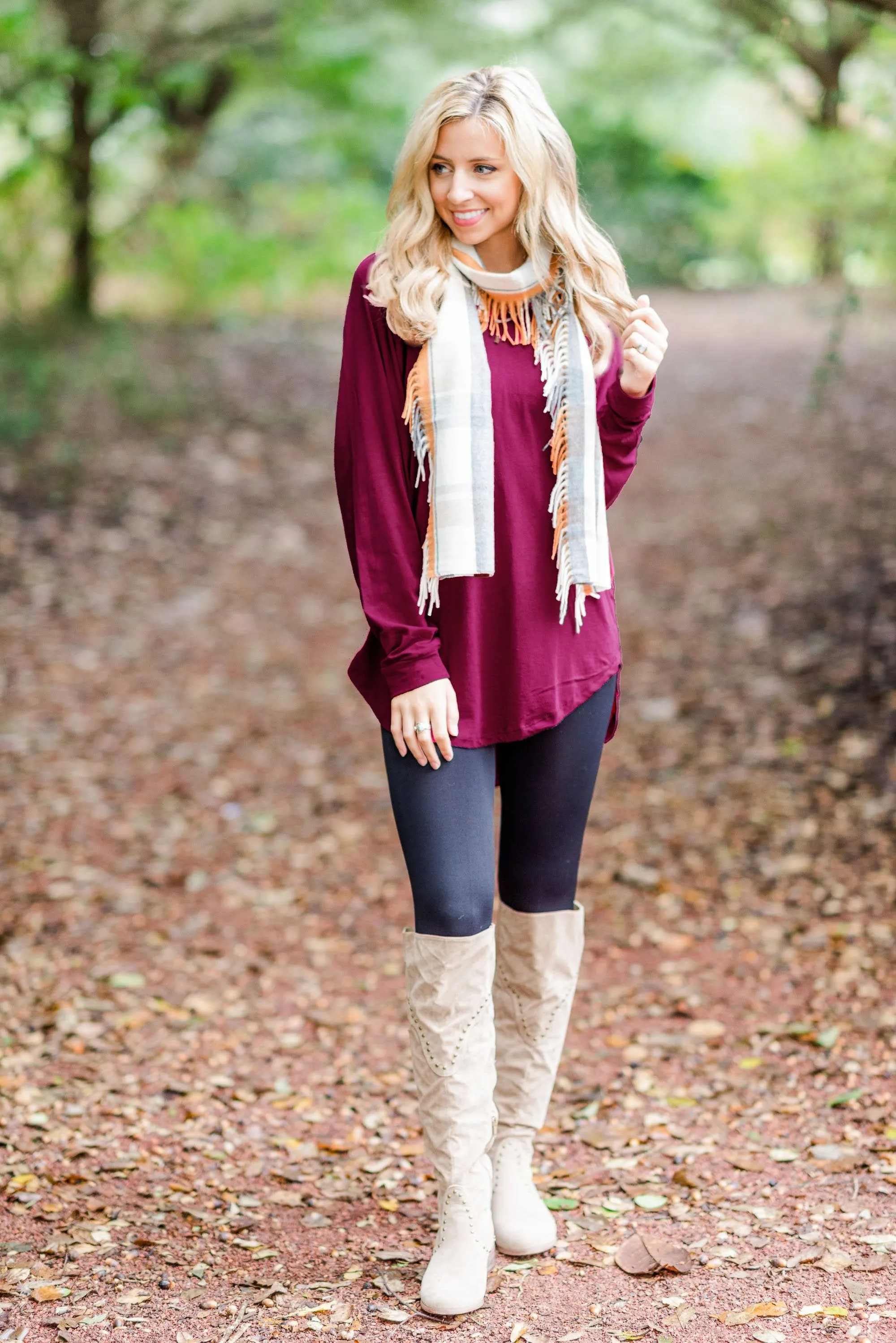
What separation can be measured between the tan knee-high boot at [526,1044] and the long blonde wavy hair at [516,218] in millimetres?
1114

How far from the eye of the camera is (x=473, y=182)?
2.07 meters

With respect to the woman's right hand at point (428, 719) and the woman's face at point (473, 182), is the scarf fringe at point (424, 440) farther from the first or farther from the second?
the woman's face at point (473, 182)

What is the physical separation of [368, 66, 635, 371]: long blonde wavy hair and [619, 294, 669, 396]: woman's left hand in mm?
41

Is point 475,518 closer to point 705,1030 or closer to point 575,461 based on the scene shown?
point 575,461

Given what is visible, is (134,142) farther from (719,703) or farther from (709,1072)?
(709,1072)

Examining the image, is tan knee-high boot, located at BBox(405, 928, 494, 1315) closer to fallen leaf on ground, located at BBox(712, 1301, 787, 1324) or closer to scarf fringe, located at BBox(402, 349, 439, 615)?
fallen leaf on ground, located at BBox(712, 1301, 787, 1324)

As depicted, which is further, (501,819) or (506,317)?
(501,819)

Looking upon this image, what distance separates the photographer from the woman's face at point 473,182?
206cm

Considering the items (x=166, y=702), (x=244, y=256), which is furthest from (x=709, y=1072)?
(x=244, y=256)

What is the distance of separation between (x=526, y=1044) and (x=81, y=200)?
7.99 metres

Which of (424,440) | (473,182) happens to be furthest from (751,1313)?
A: (473,182)

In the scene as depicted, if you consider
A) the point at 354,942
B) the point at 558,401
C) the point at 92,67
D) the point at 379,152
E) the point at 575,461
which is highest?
the point at 379,152

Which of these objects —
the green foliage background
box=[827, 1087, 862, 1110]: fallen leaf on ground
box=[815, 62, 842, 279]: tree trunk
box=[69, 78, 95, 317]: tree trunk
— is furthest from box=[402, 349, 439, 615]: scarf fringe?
box=[69, 78, 95, 317]: tree trunk

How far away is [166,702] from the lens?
552 cm
